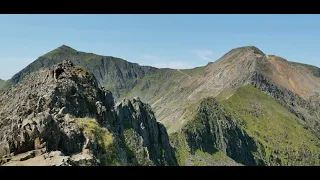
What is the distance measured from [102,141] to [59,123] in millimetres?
4230

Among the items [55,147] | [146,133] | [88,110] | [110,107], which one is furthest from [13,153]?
[146,133]

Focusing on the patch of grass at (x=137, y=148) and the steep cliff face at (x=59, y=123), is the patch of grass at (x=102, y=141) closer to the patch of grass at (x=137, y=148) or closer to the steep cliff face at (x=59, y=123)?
the steep cliff face at (x=59, y=123)

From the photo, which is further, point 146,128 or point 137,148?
point 146,128

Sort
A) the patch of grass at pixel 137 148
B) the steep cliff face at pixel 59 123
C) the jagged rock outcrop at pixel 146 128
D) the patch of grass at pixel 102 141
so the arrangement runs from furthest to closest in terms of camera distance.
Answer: the jagged rock outcrop at pixel 146 128
the patch of grass at pixel 137 148
the patch of grass at pixel 102 141
the steep cliff face at pixel 59 123

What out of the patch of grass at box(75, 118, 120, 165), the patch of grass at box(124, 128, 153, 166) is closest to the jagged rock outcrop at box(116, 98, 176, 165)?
the patch of grass at box(124, 128, 153, 166)

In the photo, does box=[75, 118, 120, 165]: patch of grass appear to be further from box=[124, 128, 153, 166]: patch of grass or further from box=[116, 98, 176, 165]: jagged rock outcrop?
box=[116, 98, 176, 165]: jagged rock outcrop

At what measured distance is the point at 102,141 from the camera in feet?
115

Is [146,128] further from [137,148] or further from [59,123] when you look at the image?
[59,123]

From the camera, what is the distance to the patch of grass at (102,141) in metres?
33.5

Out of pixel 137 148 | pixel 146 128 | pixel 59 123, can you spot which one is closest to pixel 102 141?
pixel 59 123

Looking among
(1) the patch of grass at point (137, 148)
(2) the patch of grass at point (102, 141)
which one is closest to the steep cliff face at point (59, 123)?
(2) the patch of grass at point (102, 141)

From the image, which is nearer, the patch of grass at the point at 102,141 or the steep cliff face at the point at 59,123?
the steep cliff face at the point at 59,123
